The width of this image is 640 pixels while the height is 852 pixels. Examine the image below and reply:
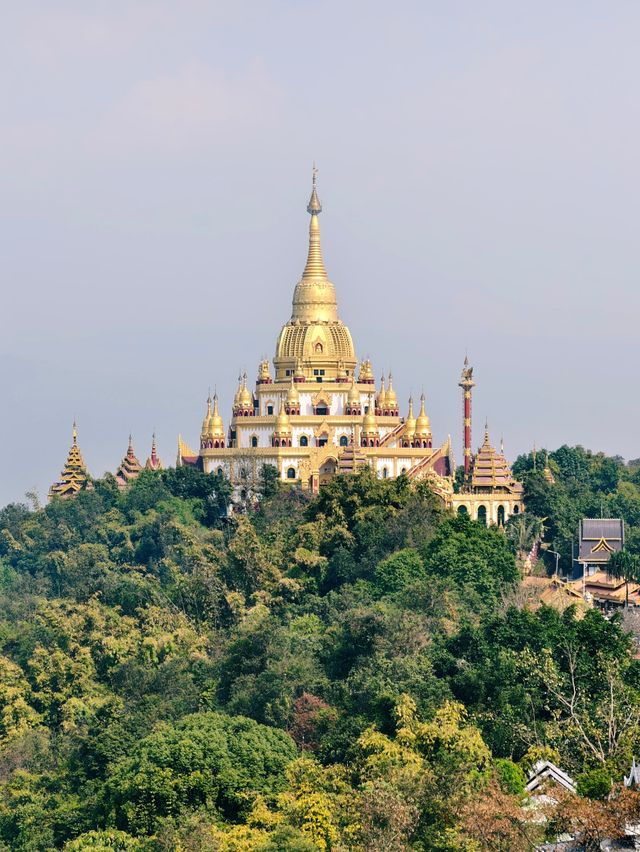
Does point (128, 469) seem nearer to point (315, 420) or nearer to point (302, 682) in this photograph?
point (315, 420)

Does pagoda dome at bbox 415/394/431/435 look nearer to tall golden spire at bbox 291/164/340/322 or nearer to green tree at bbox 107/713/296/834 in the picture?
tall golden spire at bbox 291/164/340/322

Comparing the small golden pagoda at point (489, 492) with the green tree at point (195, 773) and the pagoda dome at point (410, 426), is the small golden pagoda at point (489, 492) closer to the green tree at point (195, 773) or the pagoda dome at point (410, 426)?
the pagoda dome at point (410, 426)

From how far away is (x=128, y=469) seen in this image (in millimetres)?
109812

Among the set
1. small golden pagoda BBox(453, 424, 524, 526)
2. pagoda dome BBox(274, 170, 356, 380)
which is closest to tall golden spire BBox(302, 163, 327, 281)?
pagoda dome BBox(274, 170, 356, 380)

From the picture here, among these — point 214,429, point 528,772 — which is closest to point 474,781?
point 528,772

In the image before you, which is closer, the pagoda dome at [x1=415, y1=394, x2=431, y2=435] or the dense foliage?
the dense foliage

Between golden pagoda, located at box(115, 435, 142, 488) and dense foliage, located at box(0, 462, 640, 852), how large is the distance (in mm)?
7578

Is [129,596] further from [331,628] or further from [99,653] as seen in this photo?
[331,628]

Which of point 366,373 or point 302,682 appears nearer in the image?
point 302,682

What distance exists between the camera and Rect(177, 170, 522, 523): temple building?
330 ft

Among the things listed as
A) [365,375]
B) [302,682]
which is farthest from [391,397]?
[302,682]

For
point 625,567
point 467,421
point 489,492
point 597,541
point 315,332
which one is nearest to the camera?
point 625,567

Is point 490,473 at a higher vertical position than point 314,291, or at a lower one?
lower

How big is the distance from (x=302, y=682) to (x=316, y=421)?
1290 inches
